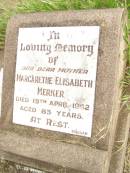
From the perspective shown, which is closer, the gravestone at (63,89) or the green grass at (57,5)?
the gravestone at (63,89)

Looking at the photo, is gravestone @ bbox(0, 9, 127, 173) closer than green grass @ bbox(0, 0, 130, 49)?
Yes

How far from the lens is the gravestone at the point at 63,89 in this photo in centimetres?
193

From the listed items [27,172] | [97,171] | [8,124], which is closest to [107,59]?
[97,171]

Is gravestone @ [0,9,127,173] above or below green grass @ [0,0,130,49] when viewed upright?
below

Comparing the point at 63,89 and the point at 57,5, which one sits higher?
the point at 57,5

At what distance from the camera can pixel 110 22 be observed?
1.94m

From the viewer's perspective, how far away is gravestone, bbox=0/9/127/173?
1.93 meters

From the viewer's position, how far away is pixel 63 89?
2041 mm

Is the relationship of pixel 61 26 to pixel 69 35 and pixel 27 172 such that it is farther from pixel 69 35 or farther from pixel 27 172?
pixel 27 172

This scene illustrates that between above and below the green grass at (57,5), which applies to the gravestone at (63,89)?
below

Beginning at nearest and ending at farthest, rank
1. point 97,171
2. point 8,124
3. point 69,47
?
point 97,171, point 69,47, point 8,124

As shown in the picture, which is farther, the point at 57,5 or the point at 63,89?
the point at 57,5

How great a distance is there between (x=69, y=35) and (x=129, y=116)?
0.63 meters

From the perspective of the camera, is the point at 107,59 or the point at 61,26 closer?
the point at 107,59
